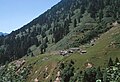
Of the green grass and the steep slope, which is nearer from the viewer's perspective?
the green grass

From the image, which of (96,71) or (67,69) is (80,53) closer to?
(67,69)

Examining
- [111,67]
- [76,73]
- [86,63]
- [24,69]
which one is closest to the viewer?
[111,67]

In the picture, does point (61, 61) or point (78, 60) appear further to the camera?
point (61, 61)

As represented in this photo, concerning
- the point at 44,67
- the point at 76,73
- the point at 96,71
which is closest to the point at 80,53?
the point at 44,67

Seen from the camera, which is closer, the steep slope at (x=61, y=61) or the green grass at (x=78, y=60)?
the green grass at (x=78, y=60)

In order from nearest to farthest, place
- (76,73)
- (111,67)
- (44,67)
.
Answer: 1. (111,67)
2. (76,73)
3. (44,67)

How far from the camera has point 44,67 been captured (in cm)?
16750

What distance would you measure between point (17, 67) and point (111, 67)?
306 feet

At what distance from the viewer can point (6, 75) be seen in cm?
18625

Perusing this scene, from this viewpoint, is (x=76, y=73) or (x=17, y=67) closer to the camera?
(x=76, y=73)

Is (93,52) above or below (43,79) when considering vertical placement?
above

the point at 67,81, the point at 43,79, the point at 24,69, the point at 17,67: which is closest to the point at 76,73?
the point at 67,81

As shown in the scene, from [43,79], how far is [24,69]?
32.2 m

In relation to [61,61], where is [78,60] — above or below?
above
